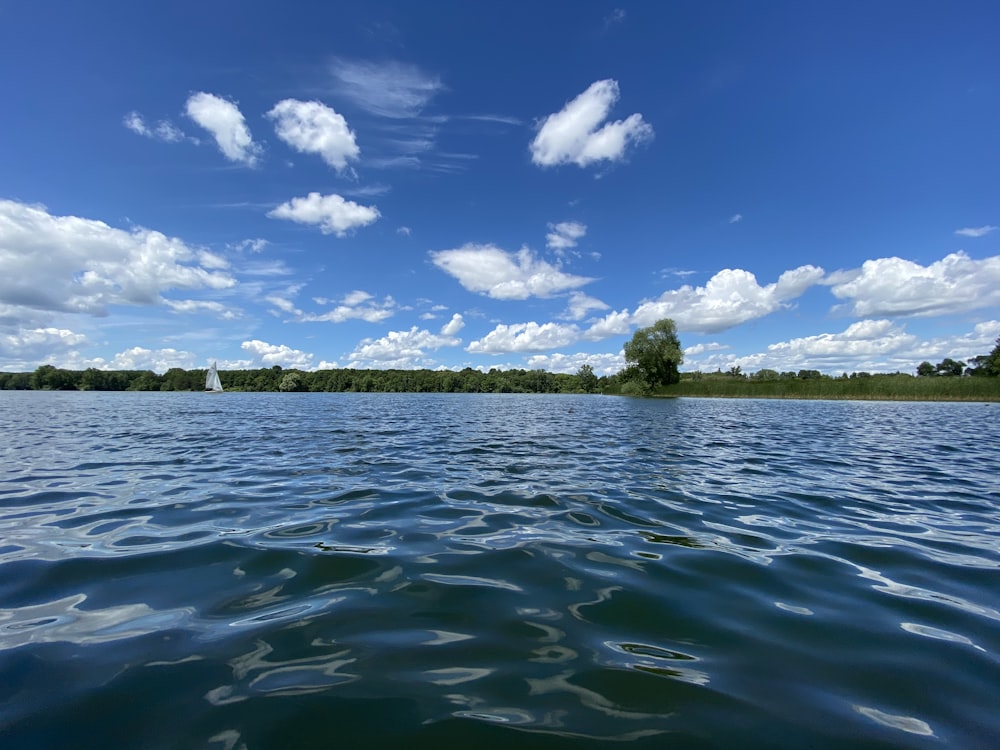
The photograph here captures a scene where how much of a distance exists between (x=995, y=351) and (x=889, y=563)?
115 m

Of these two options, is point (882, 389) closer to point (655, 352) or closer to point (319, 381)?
point (655, 352)

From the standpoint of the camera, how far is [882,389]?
5322 centimetres

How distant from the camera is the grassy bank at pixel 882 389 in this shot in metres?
49.3

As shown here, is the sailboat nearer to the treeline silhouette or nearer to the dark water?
the treeline silhouette

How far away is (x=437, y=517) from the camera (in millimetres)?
6230

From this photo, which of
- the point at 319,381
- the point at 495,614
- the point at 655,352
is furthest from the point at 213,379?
the point at 495,614

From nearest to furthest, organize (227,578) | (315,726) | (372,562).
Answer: (315,726)
(227,578)
(372,562)

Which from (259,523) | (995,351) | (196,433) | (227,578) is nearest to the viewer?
(227,578)

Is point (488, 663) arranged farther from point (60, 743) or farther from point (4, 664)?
point (4, 664)

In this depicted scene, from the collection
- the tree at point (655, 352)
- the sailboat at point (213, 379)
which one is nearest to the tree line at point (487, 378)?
the tree at point (655, 352)

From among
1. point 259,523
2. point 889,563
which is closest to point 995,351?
point 889,563

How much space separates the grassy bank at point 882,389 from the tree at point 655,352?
15989 millimetres

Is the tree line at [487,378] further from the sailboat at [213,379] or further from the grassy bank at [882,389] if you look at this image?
the sailboat at [213,379]

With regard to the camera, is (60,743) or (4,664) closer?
(60,743)
